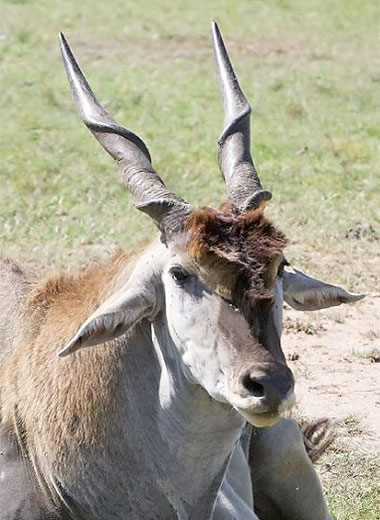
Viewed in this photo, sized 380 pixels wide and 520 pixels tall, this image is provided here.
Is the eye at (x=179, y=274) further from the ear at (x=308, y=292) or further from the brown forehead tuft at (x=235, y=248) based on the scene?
the ear at (x=308, y=292)

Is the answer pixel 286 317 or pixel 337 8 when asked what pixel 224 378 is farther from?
pixel 337 8

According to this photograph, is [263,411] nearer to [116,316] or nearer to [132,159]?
[116,316]

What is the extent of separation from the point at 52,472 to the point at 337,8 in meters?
19.1

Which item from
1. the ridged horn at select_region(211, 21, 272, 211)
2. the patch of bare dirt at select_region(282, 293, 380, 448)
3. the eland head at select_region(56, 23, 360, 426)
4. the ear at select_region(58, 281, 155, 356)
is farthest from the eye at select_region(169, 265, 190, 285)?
the patch of bare dirt at select_region(282, 293, 380, 448)

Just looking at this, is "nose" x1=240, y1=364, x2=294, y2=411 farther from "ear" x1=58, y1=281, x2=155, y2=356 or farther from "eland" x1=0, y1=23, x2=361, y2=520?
"ear" x1=58, y1=281, x2=155, y2=356

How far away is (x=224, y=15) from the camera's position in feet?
73.8

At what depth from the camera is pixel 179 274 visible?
482 cm

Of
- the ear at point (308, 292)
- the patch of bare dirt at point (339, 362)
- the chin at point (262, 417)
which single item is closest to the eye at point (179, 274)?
the ear at point (308, 292)

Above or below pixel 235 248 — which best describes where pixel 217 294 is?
below

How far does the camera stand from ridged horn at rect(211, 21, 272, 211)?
16.5 feet

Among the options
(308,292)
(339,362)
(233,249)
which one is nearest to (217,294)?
(233,249)

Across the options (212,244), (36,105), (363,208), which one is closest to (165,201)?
(212,244)

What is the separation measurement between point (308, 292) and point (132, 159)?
2.85 ft

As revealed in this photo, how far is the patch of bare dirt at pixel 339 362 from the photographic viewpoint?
8086 millimetres
